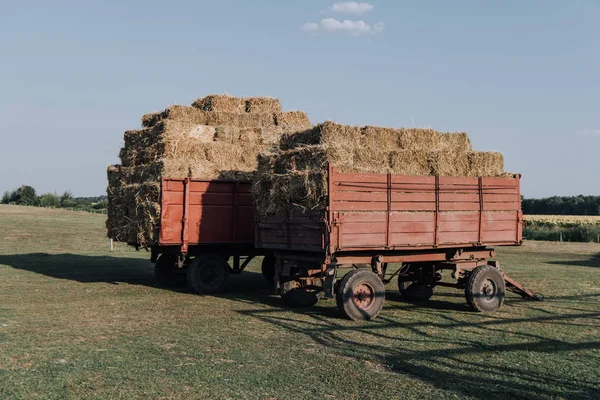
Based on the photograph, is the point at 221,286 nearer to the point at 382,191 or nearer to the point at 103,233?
the point at 382,191

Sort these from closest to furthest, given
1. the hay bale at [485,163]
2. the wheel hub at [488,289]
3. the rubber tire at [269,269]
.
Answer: the wheel hub at [488,289] → the hay bale at [485,163] → the rubber tire at [269,269]

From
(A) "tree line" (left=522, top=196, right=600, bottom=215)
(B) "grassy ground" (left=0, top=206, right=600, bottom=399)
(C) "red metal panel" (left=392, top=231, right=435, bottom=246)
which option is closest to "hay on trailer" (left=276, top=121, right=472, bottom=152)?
(C) "red metal panel" (left=392, top=231, right=435, bottom=246)

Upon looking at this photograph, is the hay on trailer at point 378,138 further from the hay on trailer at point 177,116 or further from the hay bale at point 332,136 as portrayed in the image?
the hay on trailer at point 177,116

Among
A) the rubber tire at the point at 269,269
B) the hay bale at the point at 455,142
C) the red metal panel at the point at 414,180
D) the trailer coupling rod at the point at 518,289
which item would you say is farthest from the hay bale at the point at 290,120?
the trailer coupling rod at the point at 518,289

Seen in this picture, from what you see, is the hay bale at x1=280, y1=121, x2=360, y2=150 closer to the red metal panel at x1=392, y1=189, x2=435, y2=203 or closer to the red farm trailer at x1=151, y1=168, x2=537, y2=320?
the red farm trailer at x1=151, y1=168, x2=537, y2=320

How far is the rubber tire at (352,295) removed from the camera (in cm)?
1065

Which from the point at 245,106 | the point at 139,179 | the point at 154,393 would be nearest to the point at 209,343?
the point at 154,393

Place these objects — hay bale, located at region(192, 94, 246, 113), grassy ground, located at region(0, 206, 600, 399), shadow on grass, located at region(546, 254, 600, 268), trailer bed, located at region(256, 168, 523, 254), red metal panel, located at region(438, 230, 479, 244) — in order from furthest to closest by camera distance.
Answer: shadow on grass, located at region(546, 254, 600, 268) < hay bale, located at region(192, 94, 246, 113) < red metal panel, located at region(438, 230, 479, 244) < trailer bed, located at region(256, 168, 523, 254) < grassy ground, located at region(0, 206, 600, 399)

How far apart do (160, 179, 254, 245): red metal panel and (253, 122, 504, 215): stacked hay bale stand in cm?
204

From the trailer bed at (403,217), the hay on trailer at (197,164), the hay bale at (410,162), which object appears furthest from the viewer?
the hay on trailer at (197,164)

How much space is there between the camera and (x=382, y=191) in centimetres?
1117

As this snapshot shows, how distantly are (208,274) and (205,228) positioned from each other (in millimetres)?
1128

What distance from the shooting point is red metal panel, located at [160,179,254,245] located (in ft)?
45.5

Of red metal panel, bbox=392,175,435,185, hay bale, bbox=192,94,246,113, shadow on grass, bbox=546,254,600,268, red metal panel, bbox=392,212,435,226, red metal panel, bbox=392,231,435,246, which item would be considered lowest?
shadow on grass, bbox=546,254,600,268
